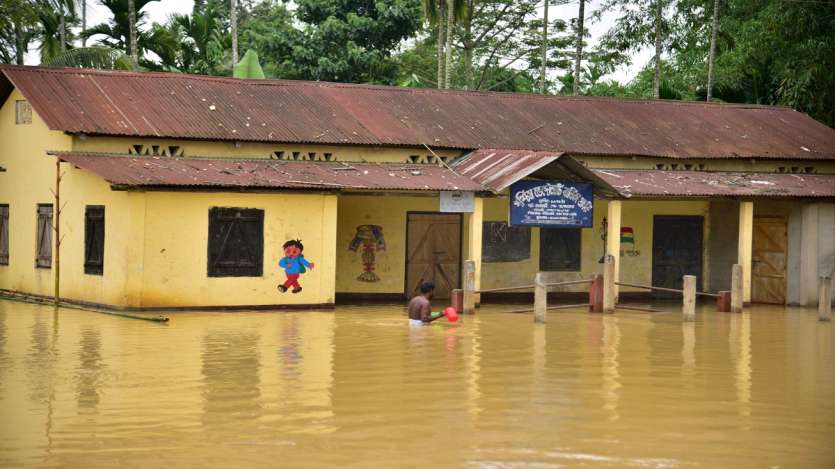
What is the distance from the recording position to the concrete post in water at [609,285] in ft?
76.6

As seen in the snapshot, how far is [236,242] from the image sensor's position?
2258 cm

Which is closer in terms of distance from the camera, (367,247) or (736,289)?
(736,289)

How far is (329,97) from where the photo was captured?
27.2 m

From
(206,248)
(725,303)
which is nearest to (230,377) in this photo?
(206,248)

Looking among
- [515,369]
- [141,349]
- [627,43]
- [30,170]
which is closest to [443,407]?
[515,369]

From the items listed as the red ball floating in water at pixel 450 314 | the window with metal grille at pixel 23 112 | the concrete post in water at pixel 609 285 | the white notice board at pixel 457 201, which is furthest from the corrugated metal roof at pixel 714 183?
the window with metal grille at pixel 23 112

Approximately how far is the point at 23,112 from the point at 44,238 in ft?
9.34

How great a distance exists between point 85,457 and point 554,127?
19128 millimetres

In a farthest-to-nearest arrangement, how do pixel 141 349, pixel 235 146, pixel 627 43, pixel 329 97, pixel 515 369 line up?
pixel 627 43 < pixel 329 97 < pixel 235 146 < pixel 141 349 < pixel 515 369

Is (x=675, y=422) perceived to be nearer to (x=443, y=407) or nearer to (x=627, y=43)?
(x=443, y=407)

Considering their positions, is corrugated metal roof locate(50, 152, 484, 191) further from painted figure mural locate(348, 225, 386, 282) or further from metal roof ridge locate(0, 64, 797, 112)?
metal roof ridge locate(0, 64, 797, 112)

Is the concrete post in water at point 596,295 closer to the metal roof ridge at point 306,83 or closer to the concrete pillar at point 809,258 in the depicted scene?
the concrete pillar at point 809,258

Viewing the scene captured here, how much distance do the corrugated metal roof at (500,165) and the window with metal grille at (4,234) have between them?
31.0 ft

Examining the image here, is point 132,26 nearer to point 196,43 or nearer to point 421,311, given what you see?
point 196,43
